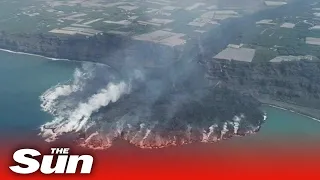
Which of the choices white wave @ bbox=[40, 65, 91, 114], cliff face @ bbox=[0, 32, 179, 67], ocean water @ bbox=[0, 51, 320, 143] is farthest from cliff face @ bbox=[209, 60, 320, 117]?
white wave @ bbox=[40, 65, 91, 114]

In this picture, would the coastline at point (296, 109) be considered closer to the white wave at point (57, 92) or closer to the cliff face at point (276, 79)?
the cliff face at point (276, 79)

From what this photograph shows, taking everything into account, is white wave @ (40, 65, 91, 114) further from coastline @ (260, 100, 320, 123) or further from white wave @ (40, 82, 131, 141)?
coastline @ (260, 100, 320, 123)

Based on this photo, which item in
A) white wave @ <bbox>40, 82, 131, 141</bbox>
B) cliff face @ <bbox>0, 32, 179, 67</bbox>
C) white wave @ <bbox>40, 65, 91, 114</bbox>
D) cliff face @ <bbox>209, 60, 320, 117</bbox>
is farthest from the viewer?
cliff face @ <bbox>0, 32, 179, 67</bbox>

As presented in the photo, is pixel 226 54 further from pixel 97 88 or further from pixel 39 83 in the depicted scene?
pixel 39 83

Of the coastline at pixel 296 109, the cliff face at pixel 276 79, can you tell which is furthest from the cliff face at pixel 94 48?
the coastline at pixel 296 109

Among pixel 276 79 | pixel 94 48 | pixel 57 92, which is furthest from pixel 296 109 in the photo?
pixel 94 48

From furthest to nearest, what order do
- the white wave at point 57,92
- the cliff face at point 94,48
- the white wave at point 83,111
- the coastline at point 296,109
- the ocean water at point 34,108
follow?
the cliff face at point 94,48 → the white wave at point 57,92 → the coastline at point 296,109 → the ocean water at point 34,108 → the white wave at point 83,111

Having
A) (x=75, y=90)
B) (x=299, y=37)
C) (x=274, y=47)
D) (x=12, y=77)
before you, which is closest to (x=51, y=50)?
(x=12, y=77)
